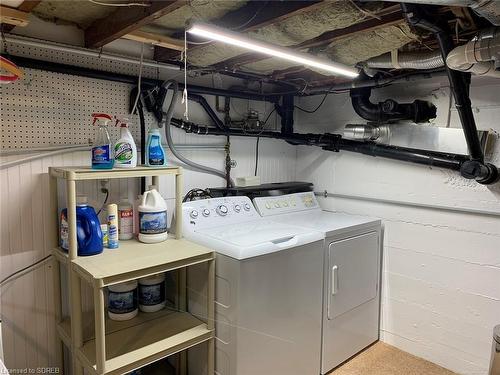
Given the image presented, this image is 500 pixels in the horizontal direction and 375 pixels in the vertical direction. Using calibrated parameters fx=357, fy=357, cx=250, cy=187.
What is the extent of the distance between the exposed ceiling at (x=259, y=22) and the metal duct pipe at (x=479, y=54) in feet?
0.79

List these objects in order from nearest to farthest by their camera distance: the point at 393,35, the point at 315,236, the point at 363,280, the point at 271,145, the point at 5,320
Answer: the point at 393,35
the point at 5,320
the point at 315,236
the point at 363,280
the point at 271,145

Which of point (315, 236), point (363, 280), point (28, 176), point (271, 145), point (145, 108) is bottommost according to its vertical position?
point (363, 280)

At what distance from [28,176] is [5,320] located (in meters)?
0.79

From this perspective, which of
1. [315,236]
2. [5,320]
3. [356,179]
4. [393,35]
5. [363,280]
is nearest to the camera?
[393,35]

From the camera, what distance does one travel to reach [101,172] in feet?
5.83

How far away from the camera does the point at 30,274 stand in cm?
200

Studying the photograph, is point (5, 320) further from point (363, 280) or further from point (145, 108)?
point (363, 280)

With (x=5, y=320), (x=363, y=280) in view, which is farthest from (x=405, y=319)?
(x=5, y=320)

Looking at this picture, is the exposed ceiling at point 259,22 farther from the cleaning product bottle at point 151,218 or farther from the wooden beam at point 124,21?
the cleaning product bottle at point 151,218

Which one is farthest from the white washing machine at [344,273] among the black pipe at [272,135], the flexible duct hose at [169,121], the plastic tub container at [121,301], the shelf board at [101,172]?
the plastic tub container at [121,301]

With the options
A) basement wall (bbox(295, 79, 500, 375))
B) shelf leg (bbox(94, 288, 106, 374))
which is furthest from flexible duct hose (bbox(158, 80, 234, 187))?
basement wall (bbox(295, 79, 500, 375))

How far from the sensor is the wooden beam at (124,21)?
147cm

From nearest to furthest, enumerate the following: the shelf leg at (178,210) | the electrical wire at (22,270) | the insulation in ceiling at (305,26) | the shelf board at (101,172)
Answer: the insulation in ceiling at (305,26), the shelf board at (101,172), the electrical wire at (22,270), the shelf leg at (178,210)

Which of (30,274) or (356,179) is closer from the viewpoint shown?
(30,274)
